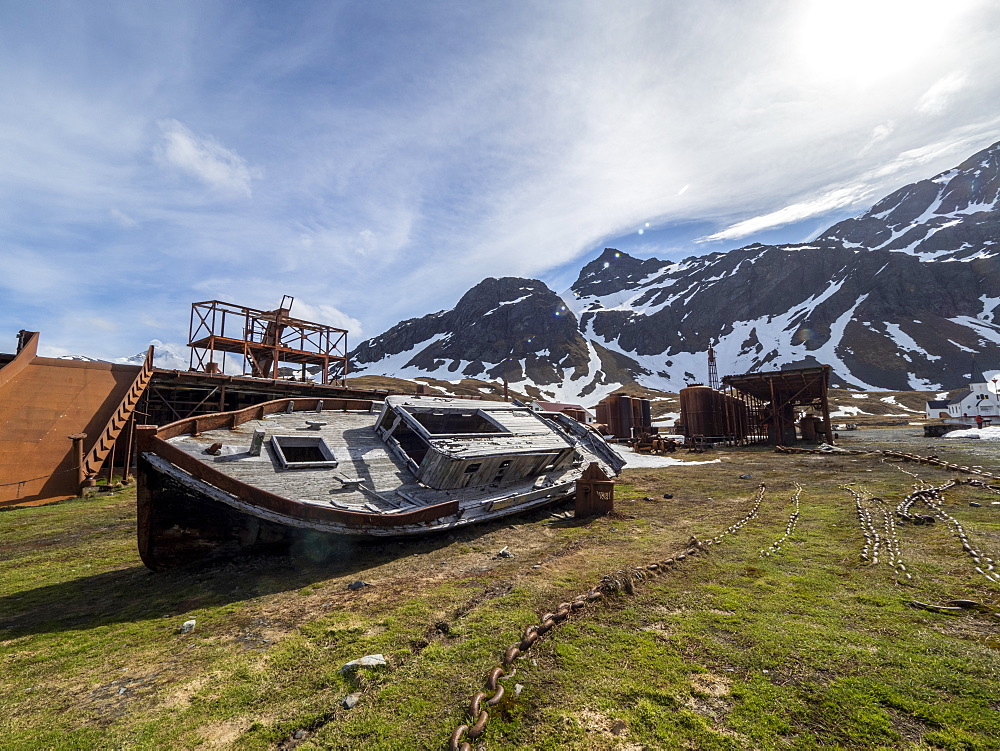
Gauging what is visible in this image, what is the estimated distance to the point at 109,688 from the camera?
514 centimetres

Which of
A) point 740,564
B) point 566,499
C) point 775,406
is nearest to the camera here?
point 740,564

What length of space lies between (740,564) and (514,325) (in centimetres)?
16231

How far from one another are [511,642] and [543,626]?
509 mm

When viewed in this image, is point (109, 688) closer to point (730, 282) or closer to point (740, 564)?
point (740, 564)

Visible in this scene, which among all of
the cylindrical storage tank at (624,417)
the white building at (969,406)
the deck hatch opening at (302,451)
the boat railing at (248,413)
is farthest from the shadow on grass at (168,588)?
the white building at (969,406)

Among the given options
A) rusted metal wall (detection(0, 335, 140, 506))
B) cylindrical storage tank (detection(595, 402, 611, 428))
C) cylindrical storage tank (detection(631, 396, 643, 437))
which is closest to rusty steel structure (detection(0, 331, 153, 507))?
rusted metal wall (detection(0, 335, 140, 506))

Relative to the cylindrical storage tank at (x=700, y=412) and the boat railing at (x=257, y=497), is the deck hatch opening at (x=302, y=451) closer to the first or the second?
the boat railing at (x=257, y=497)

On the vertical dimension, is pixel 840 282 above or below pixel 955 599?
above

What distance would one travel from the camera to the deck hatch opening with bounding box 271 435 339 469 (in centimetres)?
1148

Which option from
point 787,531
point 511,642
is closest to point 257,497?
point 511,642

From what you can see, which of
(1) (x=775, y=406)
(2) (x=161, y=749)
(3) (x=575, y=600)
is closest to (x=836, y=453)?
(1) (x=775, y=406)

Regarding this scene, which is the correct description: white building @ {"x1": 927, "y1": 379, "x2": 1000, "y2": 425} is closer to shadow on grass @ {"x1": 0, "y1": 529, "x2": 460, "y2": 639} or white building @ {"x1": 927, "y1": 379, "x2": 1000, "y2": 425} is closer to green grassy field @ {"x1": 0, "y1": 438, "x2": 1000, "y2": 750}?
green grassy field @ {"x1": 0, "y1": 438, "x2": 1000, "y2": 750}

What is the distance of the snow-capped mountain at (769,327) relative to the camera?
4963 inches

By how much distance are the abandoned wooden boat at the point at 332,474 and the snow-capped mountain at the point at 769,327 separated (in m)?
108
